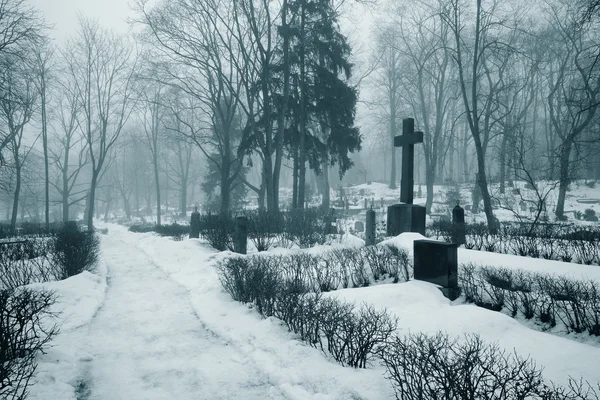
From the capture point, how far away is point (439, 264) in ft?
18.2

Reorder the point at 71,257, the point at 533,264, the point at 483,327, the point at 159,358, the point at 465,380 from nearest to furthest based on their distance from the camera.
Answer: the point at 465,380 < the point at 483,327 < the point at 159,358 < the point at 533,264 < the point at 71,257

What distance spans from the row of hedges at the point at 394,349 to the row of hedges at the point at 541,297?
51.2 inches

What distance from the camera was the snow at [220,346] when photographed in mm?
3012

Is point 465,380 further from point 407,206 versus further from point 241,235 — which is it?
point 407,206

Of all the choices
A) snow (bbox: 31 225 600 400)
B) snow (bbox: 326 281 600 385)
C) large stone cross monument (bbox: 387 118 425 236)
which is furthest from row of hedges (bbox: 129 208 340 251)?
snow (bbox: 326 281 600 385)

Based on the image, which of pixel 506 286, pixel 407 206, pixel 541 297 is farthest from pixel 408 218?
pixel 541 297

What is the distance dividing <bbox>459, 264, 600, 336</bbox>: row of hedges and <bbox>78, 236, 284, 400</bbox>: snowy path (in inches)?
138

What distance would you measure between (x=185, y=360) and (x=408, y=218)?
8457 mm

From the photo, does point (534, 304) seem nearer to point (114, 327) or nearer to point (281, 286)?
point (281, 286)

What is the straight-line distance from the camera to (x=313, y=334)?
3.86m

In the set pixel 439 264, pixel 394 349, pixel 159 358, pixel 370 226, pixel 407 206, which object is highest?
pixel 407 206

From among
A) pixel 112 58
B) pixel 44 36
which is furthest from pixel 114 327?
pixel 112 58

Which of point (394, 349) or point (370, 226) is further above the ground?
point (370, 226)

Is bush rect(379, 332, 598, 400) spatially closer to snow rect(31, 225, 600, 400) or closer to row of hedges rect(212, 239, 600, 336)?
snow rect(31, 225, 600, 400)
